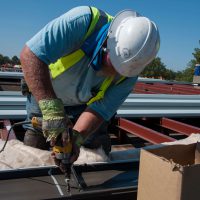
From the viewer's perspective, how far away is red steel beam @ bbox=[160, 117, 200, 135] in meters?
4.05

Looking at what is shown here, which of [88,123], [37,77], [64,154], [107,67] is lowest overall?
[64,154]

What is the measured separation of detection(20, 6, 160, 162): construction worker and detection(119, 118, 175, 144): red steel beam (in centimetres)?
94

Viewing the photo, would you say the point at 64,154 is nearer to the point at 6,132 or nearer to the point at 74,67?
the point at 74,67

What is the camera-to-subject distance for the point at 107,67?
8.66 feet

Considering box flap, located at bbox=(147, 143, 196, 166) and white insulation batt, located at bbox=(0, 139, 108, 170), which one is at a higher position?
box flap, located at bbox=(147, 143, 196, 166)

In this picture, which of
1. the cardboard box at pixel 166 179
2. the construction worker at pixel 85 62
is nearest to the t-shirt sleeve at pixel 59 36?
the construction worker at pixel 85 62

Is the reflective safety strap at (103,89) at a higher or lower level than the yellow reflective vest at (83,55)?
lower

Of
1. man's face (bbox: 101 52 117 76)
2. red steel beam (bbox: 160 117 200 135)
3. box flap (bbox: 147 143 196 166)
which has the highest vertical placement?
man's face (bbox: 101 52 117 76)

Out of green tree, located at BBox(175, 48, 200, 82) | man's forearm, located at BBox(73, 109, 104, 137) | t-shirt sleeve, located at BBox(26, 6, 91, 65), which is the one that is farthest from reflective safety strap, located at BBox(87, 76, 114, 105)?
green tree, located at BBox(175, 48, 200, 82)

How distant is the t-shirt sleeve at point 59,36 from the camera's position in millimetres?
2281

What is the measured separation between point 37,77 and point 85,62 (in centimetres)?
58

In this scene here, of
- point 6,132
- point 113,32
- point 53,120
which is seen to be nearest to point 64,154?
point 53,120

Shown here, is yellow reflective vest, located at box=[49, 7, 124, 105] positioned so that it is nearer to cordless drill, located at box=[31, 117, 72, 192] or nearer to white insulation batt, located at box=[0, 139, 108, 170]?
white insulation batt, located at box=[0, 139, 108, 170]

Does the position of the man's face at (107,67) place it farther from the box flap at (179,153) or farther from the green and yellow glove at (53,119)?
the box flap at (179,153)
